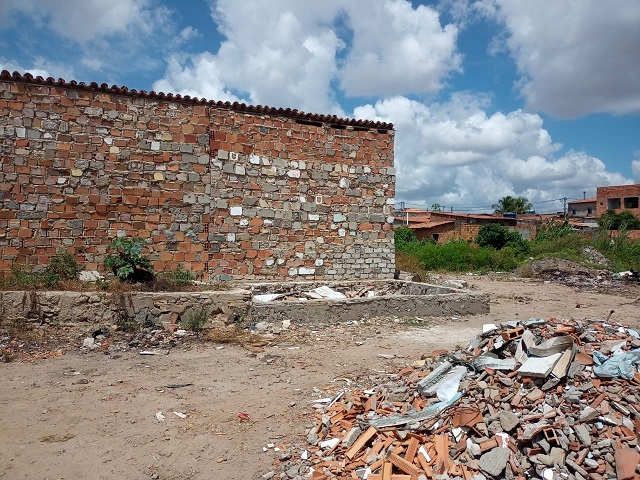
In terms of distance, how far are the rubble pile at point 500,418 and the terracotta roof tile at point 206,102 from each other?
26.6 feet

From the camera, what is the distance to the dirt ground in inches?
164

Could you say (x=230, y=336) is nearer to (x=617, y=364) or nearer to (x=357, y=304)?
(x=357, y=304)

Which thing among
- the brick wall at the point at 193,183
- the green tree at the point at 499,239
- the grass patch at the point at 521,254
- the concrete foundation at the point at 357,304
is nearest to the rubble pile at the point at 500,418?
the concrete foundation at the point at 357,304

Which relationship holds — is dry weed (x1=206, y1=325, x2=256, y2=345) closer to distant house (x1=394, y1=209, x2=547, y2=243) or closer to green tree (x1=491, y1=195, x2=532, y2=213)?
distant house (x1=394, y1=209, x2=547, y2=243)

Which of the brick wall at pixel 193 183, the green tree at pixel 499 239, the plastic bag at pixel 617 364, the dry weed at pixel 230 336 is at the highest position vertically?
the brick wall at pixel 193 183

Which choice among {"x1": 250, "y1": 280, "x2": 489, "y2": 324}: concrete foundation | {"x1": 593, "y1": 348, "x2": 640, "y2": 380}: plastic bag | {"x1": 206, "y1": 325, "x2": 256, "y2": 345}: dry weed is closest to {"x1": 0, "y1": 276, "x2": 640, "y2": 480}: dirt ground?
{"x1": 206, "y1": 325, "x2": 256, "y2": 345}: dry weed

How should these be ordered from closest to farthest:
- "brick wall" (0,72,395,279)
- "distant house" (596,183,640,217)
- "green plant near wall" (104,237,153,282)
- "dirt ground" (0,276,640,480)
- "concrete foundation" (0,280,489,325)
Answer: "dirt ground" (0,276,640,480), "concrete foundation" (0,280,489,325), "green plant near wall" (104,237,153,282), "brick wall" (0,72,395,279), "distant house" (596,183,640,217)

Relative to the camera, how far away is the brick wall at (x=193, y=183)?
31.7 feet

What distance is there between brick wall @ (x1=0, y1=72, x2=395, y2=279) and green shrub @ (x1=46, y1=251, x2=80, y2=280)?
0.65 ft

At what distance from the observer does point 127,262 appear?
31.6 feet

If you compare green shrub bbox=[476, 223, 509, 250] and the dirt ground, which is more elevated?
green shrub bbox=[476, 223, 509, 250]

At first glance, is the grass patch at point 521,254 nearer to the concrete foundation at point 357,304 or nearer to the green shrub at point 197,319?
the concrete foundation at point 357,304

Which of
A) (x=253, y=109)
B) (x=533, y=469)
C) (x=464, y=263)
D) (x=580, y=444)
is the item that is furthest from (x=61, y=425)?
(x=464, y=263)

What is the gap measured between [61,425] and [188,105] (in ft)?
26.1
